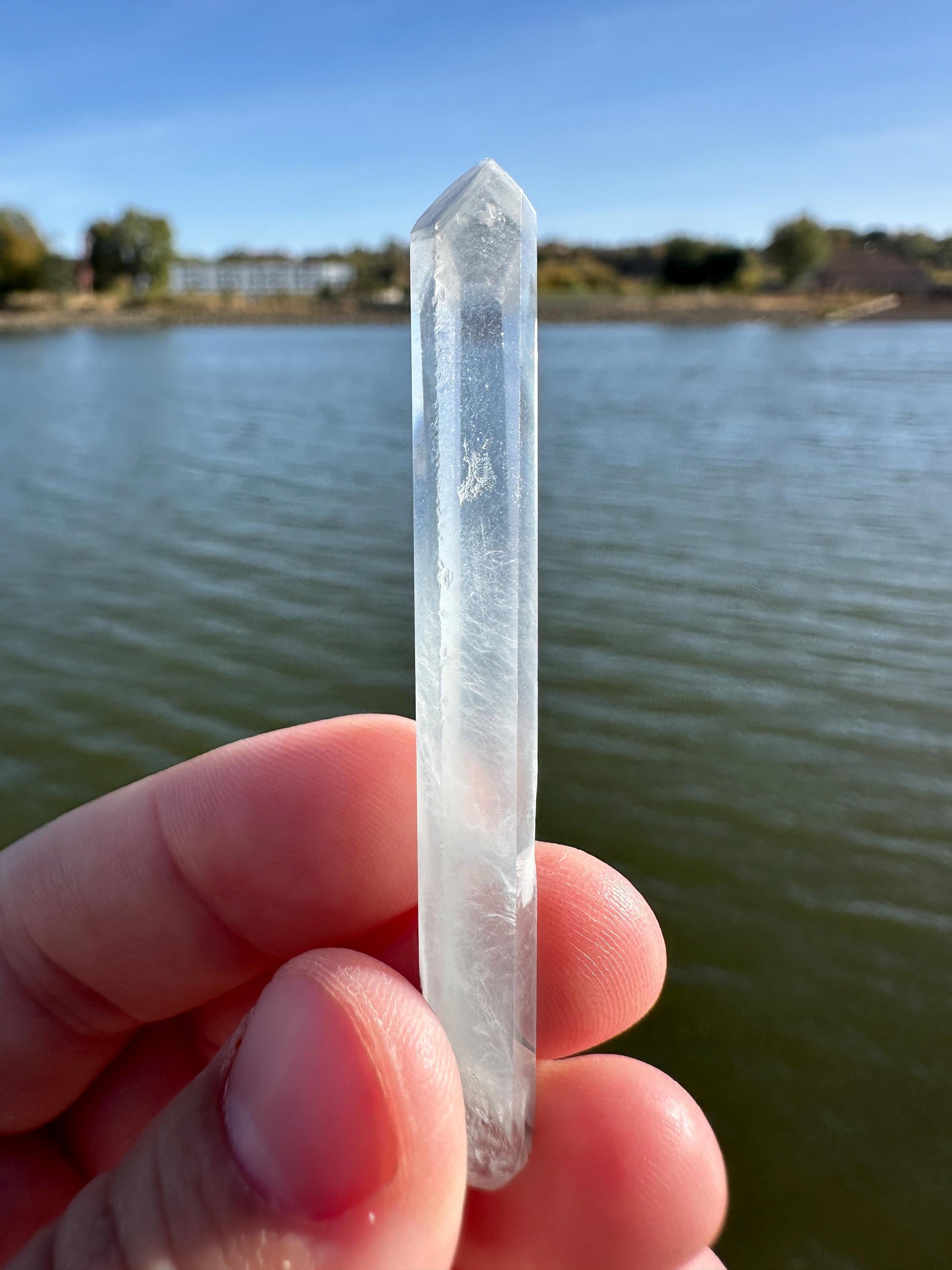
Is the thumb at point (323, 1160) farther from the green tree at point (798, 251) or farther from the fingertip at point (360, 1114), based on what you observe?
the green tree at point (798, 251)

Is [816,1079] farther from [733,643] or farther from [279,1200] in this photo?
[733,643]

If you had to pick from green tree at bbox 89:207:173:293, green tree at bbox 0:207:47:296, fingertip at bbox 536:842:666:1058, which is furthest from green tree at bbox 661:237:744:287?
fingertip at bbox 536:842:666:1058

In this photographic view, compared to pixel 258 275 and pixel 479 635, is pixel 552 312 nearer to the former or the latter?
pixel 479 635

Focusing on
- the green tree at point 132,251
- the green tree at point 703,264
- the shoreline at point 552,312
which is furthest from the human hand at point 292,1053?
the green tree at point 132,251

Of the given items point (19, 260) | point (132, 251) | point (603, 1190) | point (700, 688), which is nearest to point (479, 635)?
point (603, 1190)

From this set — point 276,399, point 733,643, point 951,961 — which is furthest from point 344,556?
point 276,399
